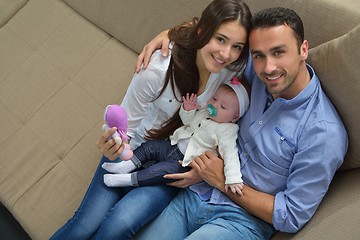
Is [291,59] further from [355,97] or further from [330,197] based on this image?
[330,197]

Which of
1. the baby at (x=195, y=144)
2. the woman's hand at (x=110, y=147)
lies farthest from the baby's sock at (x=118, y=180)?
the woman's hand at (x=110, y=147)

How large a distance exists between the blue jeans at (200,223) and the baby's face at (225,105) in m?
0.29

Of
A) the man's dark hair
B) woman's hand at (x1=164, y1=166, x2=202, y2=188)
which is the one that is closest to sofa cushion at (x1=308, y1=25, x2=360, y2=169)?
the man's dark hair

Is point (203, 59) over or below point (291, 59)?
over

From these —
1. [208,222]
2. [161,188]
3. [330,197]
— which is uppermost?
[161,188]

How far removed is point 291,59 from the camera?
3.95ft

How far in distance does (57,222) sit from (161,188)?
491mm

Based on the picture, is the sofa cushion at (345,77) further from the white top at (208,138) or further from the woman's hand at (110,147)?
the woman's hand at (110,147)

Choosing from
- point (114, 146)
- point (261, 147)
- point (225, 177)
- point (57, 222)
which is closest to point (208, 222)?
point (225, 177)

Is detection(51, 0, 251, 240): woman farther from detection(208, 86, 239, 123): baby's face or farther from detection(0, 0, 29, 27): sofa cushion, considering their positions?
detection(0, 0, 29, 27): sofa cushion

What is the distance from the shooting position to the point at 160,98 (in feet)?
4.81

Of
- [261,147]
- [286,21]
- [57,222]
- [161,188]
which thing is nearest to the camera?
[286,21]

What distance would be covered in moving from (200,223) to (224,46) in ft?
1.97

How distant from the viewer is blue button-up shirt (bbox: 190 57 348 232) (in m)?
1.19
